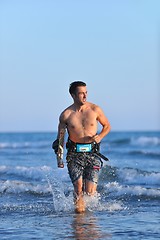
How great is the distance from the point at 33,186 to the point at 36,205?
2.76 metres

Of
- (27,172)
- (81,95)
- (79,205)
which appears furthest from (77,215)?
(27,172)

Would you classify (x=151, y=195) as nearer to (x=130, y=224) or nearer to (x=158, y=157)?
(x=130, y=224)

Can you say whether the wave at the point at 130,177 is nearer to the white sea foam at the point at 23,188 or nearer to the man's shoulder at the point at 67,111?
the white sea foam at the point at 23,188

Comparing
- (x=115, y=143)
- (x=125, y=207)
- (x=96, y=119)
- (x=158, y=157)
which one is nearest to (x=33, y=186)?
(x=125, y=207)

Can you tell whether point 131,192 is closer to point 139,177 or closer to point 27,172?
point 139,177

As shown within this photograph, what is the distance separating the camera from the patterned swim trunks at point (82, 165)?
27.6 feet

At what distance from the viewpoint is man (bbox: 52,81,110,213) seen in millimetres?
8344

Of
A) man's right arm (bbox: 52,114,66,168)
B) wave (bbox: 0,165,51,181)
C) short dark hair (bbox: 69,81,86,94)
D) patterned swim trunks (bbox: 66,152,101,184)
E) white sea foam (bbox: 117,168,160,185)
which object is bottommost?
white sea foam (bbox: 117,168,160,185)

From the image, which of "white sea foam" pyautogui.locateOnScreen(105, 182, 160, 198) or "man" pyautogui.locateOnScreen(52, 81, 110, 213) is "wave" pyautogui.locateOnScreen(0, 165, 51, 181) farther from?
"man" pyautogui.locateOnScreen(52, 81, 110, 213)

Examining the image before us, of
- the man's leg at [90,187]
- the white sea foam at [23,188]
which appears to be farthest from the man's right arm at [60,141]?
the white sea foam at [23,188]

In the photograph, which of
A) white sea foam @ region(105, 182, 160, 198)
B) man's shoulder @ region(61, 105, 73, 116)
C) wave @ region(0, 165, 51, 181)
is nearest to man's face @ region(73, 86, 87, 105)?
man's shoulder @ region(61, 105, 73, 116)

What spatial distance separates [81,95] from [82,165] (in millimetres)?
941

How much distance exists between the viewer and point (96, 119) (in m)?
8.38

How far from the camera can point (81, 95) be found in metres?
8.23
